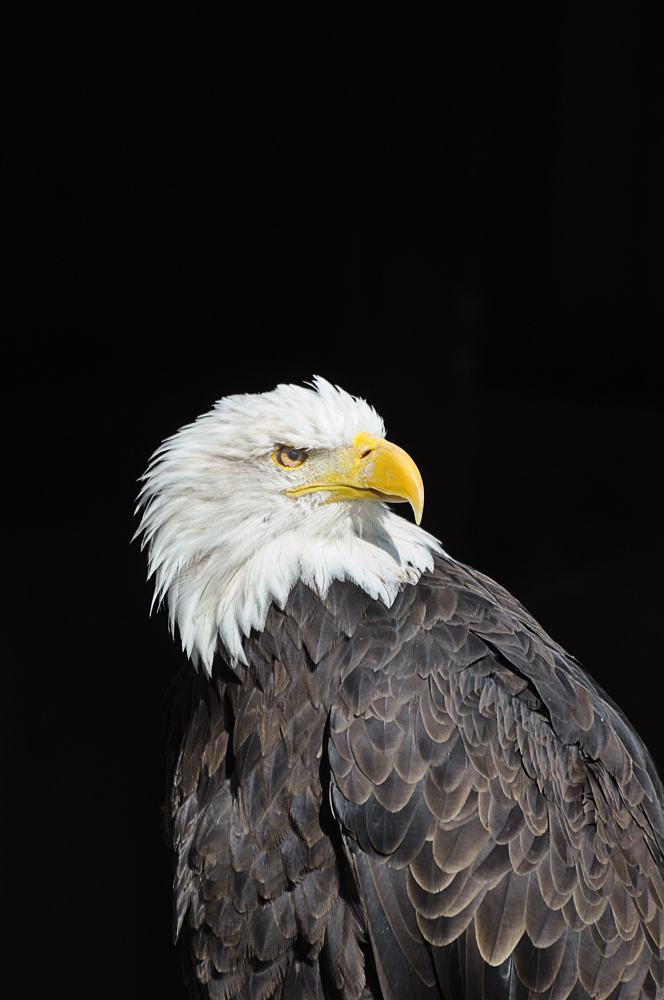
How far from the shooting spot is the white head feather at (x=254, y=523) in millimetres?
1741

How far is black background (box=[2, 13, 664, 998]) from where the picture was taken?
3.22m

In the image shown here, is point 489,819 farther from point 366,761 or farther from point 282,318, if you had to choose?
point 282,318

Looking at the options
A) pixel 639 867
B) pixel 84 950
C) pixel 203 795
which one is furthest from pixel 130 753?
pixel 639 867

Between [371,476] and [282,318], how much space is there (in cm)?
205

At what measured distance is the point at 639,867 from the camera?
176cm

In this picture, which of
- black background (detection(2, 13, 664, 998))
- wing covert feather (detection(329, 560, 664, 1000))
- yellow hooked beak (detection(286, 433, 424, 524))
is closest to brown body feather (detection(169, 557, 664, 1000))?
wing covert feather (detection(329, 560, 664, 1000))

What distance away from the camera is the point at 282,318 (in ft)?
11.6

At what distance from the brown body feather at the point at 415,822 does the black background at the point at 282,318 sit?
70.6 inches

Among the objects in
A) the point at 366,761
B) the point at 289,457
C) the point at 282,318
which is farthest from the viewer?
the point at 282,318

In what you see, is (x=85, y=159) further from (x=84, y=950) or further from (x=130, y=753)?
(x=84, y=950)

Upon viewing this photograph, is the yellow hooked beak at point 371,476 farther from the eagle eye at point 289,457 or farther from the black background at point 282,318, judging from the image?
the black background at point 282,318

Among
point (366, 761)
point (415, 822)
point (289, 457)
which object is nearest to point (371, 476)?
point (289, 457)

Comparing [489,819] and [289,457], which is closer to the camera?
[489,819]

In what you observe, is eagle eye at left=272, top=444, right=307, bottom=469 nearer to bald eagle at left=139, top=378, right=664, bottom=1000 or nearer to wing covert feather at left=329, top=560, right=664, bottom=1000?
bald eagle at left=139, top=378, right=664, bottom=1000
